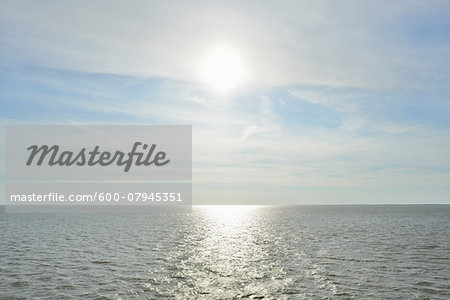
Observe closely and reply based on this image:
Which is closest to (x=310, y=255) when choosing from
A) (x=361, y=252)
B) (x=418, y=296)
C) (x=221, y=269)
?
(x=361, y=252)

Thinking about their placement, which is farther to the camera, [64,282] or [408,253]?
[408,253]

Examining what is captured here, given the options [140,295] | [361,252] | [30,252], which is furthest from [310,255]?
[30,252]

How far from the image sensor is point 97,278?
2867 cm

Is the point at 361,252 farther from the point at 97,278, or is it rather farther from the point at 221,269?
the point at 97,278

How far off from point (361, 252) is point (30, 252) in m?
44.4

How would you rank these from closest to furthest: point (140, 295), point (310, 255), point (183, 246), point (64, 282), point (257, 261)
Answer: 1. point (140, 295)
2. point (64, 282)
3. point (257, 261)
4. point (310, 255)
5. point (183, 246)

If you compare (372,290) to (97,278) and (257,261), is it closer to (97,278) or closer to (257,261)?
(257,261)

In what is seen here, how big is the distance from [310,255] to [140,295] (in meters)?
24.8

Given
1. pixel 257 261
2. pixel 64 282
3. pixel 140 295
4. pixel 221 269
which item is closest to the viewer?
pixel 140 295

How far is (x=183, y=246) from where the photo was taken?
166 feet

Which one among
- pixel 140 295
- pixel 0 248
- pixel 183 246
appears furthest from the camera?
pixel 183 246

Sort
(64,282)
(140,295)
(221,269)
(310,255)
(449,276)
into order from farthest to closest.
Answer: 1. (310,255)
2. (221,269)
3. (449,276)
4. (64,282)
5. (140,295)

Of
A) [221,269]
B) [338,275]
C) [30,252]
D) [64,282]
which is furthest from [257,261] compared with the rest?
[30,252]

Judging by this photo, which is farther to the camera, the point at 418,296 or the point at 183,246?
the point at 183,246
